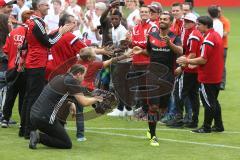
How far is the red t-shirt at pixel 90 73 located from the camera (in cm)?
1129

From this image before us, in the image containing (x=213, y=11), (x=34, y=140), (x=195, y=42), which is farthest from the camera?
(x=213, y=11)

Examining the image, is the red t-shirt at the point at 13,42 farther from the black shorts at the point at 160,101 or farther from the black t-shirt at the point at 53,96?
the black shorts at the point at 160,101

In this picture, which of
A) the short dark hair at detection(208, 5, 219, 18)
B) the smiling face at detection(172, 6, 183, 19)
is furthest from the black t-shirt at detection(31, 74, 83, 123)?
the short dark hair at detection(208, 5, 219, 18)

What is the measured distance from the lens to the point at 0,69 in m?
13.4

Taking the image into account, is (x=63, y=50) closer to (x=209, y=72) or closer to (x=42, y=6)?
(x=42, y=6)

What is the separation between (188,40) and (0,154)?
422cm

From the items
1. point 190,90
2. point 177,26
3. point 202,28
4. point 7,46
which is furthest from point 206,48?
point 7,46

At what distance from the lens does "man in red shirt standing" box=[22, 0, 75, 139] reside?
1137 centimetres

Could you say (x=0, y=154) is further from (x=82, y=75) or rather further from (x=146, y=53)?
(x=146, y=53)

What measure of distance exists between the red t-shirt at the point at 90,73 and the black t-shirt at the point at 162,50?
99 centimetres

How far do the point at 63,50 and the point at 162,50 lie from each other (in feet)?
5.52

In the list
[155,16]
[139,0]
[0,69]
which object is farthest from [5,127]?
[139,0]

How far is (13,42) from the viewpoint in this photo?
493 inches

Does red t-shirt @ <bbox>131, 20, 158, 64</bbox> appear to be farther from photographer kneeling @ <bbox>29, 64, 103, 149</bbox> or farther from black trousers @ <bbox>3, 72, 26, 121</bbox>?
photographer kneeling @ <bbox>29, 64, 103, 149</bbox>
